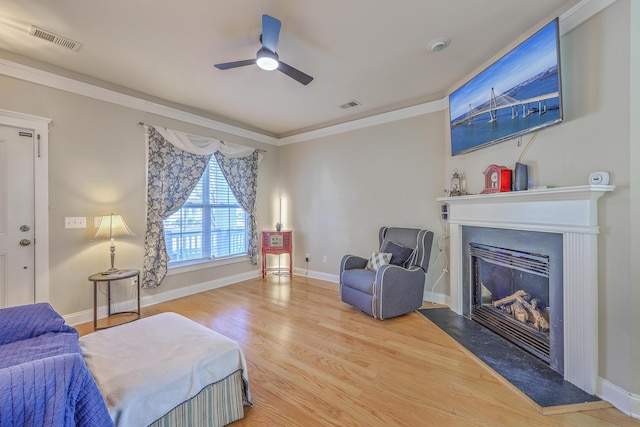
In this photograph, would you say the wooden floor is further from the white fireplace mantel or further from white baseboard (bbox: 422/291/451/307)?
white baseboard (bbox: 422/291/451/307)

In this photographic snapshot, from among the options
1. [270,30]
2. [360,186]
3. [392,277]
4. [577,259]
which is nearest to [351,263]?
[392,277]

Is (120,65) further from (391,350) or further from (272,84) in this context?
(391,350)

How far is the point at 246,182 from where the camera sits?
4.60 m

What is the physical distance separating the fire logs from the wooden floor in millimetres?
602

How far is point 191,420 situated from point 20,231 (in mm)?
2693

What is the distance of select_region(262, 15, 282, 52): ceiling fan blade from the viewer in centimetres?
194

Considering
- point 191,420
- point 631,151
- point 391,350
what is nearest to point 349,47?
point 631,151

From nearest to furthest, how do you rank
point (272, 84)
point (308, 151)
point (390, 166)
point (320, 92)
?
1. point (272, 84)
2. point (320, 92)
3. point (390, 166)
4. point (308, 151)

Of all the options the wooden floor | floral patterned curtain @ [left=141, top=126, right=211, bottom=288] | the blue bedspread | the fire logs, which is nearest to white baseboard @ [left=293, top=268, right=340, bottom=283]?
the wooden floor

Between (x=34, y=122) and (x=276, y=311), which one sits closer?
(x=34, y=122)

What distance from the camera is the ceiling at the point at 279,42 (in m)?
1.97

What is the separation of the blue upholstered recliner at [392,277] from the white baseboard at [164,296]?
202cm

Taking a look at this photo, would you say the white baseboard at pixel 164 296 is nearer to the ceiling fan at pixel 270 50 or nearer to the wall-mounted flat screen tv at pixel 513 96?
the ceiling fan at pixel 270 50

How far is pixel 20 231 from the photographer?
2.56 metres
